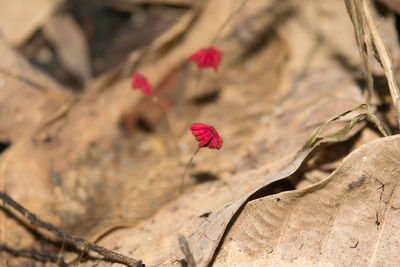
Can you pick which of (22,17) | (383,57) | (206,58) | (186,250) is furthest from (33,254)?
(22,17)

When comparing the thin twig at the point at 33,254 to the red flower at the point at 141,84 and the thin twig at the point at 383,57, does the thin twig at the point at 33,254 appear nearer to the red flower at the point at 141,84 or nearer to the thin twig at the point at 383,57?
the red flower at the point at 141,84

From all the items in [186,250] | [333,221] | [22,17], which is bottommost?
[333,221]

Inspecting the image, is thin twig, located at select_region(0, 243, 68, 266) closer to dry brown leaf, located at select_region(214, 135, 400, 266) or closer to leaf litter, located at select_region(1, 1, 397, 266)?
leaf litter, located at select_region(1, 1, 397, 266)

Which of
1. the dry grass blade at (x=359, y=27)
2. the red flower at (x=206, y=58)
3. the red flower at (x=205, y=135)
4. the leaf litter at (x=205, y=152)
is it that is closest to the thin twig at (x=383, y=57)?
the dry grass blade at (x=359, y=27)

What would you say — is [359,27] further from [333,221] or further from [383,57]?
[333,221]

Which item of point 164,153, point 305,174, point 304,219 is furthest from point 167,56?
point 304,219
